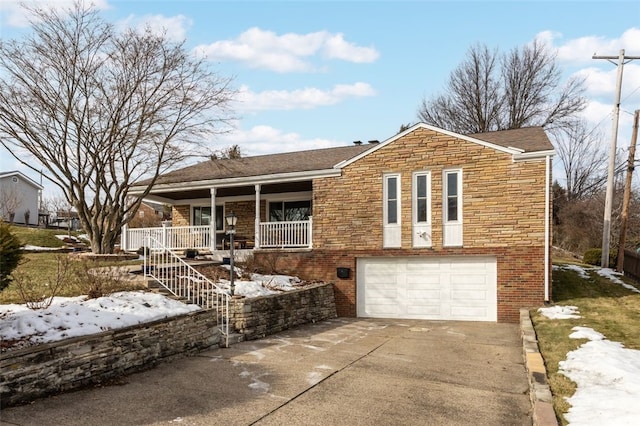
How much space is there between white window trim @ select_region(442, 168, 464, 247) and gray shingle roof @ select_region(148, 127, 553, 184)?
1.73 meters

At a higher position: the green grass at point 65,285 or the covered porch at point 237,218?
the covered porch at point 237,218

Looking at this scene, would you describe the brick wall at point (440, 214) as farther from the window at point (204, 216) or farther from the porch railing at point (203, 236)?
the window at point (204, 216)

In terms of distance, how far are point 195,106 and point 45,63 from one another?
484 cm

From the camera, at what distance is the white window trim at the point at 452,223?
43.2 feet

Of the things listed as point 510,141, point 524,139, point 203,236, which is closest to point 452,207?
point 510,141

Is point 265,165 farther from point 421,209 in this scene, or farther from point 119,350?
point 119,350

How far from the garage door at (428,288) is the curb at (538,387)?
13.9 ft

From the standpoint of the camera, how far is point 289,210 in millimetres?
18594

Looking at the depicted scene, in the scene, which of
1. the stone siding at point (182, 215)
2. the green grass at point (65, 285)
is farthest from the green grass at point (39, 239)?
the green grass at point (65, 285)

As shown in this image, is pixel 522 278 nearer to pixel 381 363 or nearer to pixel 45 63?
pixel 381 363

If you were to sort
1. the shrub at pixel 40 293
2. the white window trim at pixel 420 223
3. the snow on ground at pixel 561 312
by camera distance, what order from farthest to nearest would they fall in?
the white window trim at pixel 420 223
the snow on ground at pixel 561 312
the shrub at pixel 40 293

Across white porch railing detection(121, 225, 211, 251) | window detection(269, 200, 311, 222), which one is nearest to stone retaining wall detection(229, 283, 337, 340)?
window detection(269, 200, 311, 222)

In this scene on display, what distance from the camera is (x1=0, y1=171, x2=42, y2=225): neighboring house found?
A: 3821 cm

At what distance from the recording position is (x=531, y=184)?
12.4m
